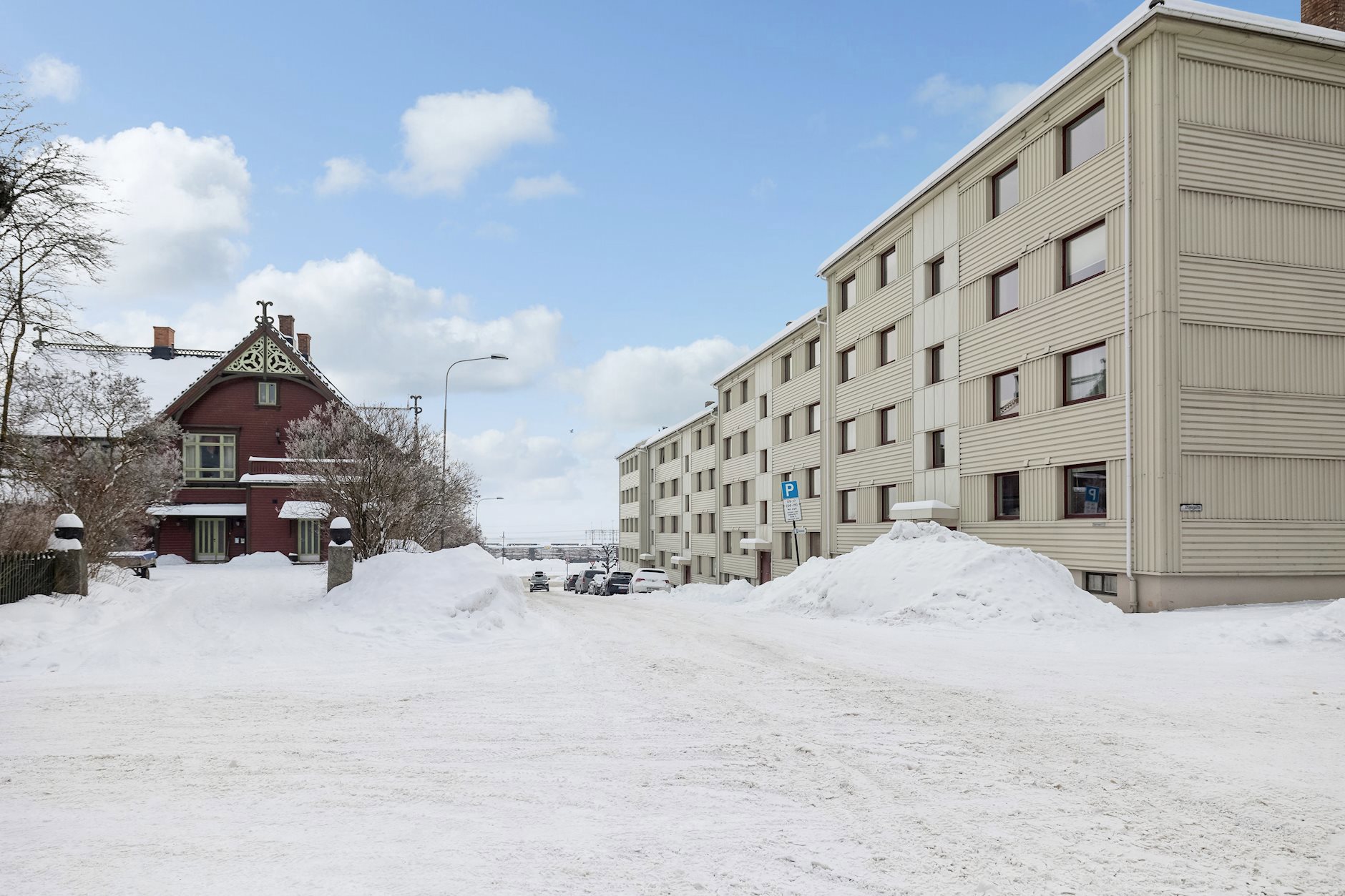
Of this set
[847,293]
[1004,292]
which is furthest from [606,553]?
[1004,292]

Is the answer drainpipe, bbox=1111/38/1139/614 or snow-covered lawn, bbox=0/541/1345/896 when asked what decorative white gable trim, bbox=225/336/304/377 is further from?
drainpipe, bbox=1111/38/1139/614

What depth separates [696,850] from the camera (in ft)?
15.6

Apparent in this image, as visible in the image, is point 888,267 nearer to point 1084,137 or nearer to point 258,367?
point 1084,137

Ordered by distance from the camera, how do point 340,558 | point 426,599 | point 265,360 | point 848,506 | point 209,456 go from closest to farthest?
point 426,599
point 340,558
point 848,506
point 209,456
point 265,360

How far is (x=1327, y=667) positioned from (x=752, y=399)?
36.9 metres

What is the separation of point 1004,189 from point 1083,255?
14.7 feet

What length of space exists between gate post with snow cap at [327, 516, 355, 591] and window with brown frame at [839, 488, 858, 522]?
20.8 metres

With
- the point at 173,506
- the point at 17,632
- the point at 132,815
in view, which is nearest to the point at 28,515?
the point at 17,632

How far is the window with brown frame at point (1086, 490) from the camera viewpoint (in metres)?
19.2

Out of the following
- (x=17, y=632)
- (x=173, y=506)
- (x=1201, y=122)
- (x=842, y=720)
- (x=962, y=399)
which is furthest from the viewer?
(x=173, y=506)

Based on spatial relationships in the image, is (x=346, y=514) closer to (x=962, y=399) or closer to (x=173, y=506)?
(x=962, y=399)

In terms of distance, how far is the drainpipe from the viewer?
58.4 ft

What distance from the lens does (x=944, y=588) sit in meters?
17.7

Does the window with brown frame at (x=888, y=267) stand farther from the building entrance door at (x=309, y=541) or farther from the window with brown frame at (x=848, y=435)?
the building entrance door at (x=309, y=541)
